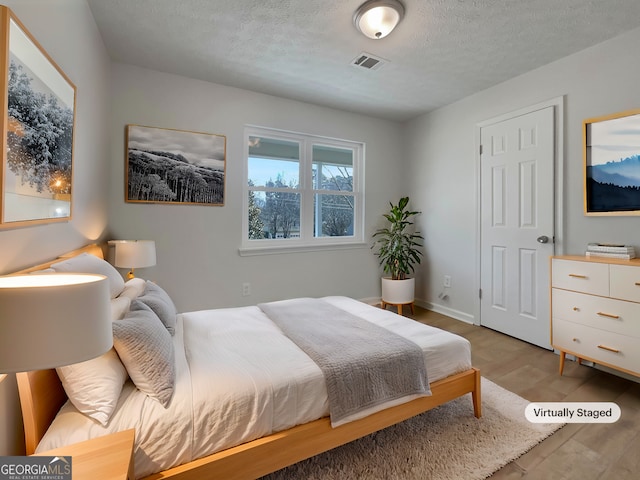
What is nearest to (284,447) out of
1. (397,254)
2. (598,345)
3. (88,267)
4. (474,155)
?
(88,267)

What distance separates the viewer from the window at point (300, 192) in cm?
344

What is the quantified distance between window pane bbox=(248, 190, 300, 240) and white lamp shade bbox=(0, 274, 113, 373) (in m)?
2.73

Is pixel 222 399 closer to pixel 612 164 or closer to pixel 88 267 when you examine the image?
pixel 88 267

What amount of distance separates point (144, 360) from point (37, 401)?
32cm

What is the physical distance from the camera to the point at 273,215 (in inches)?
140

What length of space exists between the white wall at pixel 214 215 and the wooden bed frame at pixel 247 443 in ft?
4.49

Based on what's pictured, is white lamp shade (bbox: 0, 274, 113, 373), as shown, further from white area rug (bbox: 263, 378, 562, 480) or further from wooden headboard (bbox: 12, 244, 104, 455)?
white area rug (bbox: 263, 378, 562, 480)

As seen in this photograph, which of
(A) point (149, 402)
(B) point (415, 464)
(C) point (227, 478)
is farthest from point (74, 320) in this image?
(B) point (415, 464)

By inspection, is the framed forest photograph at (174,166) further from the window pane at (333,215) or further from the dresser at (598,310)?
the dresser at (598,310)

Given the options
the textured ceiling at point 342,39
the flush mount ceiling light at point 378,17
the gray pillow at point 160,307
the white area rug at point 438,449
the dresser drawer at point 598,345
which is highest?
the textured ceiling at point 342,39

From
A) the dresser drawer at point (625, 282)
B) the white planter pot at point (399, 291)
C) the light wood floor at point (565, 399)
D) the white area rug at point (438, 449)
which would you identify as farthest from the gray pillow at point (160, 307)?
the dresser drawer at point (625, 282)

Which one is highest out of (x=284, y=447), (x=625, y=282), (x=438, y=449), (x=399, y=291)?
(x=625, y=282)

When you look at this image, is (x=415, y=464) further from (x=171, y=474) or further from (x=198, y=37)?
(x=198, y=37)

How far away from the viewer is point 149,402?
1.14 m
